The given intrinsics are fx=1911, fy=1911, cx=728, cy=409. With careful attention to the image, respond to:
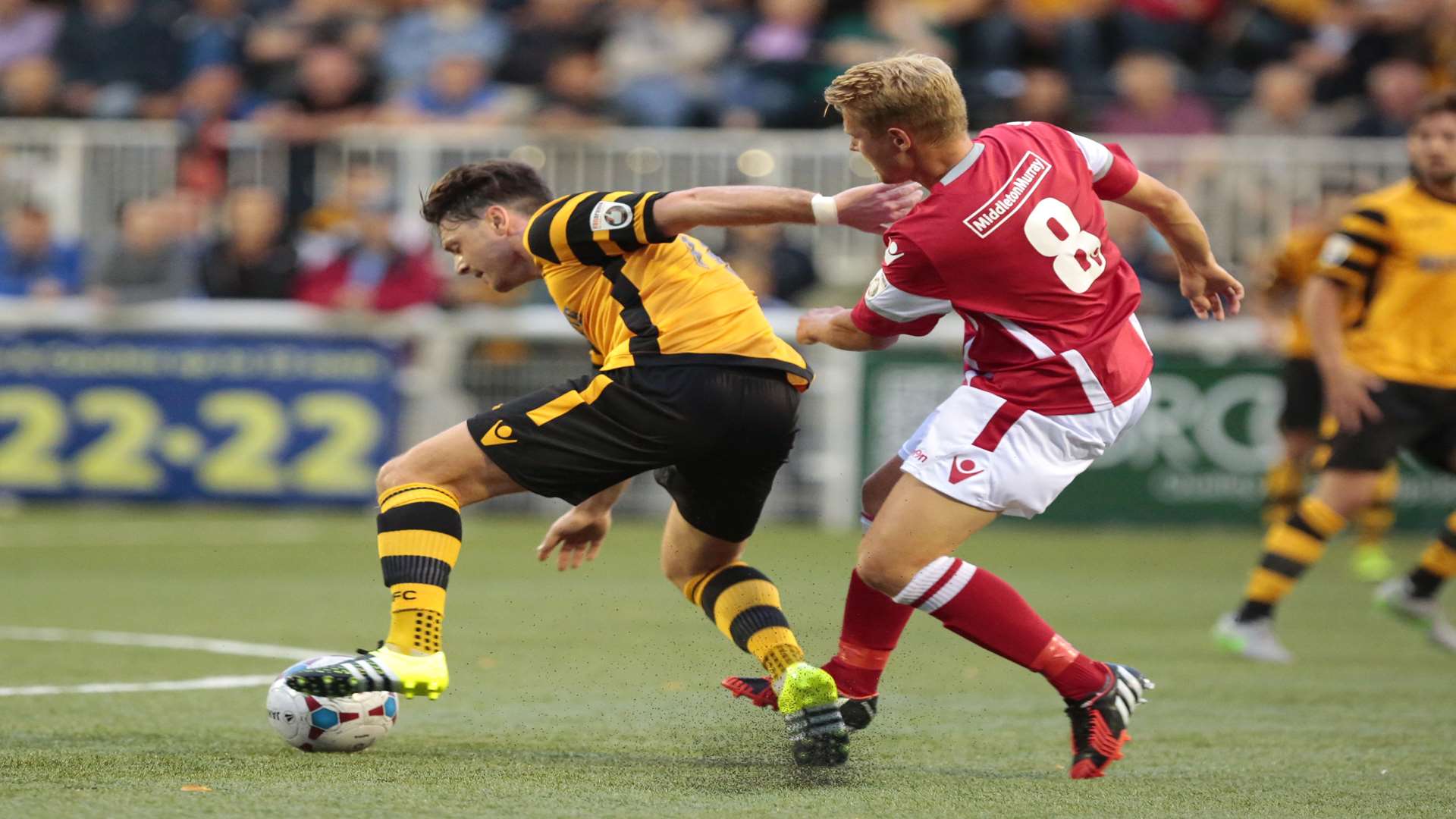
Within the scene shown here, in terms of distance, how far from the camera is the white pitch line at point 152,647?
624 cm

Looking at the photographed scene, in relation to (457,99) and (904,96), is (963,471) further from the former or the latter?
(457,99)

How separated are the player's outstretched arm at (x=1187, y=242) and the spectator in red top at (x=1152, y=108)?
8619 mm

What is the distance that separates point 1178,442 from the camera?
43.0ft

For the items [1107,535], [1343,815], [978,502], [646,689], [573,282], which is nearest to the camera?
[1343,815]

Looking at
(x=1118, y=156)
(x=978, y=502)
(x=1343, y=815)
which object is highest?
(x=1118, y=156)

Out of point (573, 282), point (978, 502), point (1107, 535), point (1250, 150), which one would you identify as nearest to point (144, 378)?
point (1107, 535)

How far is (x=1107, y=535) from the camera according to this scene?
12.9 metres

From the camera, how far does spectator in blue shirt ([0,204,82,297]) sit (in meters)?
14.0

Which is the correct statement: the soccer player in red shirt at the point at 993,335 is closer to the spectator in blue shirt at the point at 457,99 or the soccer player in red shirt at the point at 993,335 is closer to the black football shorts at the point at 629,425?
the black football shorts at the point at 629,425

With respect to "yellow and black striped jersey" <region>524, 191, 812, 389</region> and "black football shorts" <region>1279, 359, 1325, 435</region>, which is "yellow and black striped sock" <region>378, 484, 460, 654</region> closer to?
"yellow and black striped jersey" <region>524, 191, 812, 389</region>

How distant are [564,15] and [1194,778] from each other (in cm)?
1143

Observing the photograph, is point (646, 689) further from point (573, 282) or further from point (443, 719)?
point (573, 282)

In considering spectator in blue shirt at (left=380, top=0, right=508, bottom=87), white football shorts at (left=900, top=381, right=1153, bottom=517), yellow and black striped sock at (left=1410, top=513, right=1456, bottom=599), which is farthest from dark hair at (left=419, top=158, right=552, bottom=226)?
spectator in blue shirt at (left=380, top=0, right=508, bottom=87)

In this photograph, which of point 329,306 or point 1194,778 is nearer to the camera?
point 1194,778
